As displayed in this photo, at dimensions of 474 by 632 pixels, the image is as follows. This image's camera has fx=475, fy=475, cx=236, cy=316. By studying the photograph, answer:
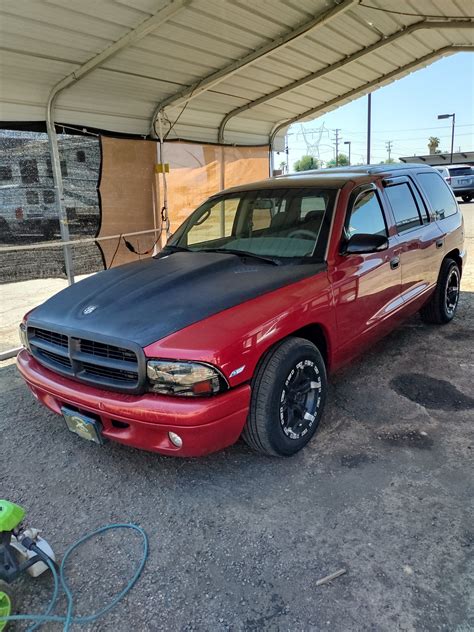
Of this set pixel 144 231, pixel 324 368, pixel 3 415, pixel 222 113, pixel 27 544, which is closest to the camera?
pixel 27 544

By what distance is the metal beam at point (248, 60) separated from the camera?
5840 millimetres

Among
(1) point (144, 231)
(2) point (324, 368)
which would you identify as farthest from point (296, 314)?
(1) point (144, 231)

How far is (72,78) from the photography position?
5.66 meters

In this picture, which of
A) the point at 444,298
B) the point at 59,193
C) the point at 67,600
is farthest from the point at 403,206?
the point at 59,193

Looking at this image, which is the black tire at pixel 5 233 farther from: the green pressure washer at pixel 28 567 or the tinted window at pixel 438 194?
the tinted window at pixel 438 194

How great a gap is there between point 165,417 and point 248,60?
5720mm

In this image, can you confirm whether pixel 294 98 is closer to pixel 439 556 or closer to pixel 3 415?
pixel 3 415

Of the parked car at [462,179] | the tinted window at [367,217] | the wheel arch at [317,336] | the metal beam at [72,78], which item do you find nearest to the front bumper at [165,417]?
the wheel arch at [317,336]

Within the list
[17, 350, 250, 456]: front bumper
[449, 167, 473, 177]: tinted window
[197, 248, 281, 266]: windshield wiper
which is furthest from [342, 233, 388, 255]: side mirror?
[449, 167, 473, 177]: tinted window

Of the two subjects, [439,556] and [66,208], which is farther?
[66,208]

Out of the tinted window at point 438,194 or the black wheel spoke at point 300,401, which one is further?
the tinted window at point 438,194

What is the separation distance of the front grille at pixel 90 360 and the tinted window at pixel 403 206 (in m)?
2.88

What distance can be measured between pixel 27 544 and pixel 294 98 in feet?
28.5

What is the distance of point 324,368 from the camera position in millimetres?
3344
